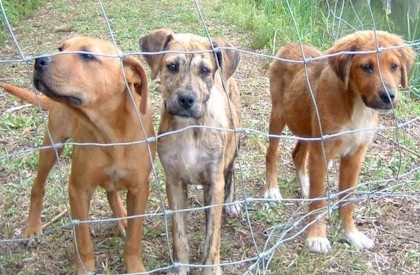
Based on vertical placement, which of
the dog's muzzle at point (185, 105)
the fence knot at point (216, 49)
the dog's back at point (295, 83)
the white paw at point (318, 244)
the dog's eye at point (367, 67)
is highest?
the fence knot at point (216, 49)

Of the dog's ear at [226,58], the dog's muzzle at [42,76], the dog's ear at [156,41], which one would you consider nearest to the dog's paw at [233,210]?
the dog's ear at [226,58]

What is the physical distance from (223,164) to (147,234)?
0.82 metres

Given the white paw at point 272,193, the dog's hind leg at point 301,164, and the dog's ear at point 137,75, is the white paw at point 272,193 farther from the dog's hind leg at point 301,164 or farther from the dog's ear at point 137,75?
the dog's ear at point 137,75

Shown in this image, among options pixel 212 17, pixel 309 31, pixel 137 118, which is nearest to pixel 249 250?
pixel 137 118

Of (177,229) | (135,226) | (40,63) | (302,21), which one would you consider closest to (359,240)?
(177,229)

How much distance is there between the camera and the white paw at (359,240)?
178 inches

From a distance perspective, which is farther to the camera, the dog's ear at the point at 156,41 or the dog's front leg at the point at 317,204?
the dog's front leg at the point at 317,204

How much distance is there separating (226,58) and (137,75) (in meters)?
0.62

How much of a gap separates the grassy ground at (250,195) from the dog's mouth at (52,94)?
39cm

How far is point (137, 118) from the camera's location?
3.76 metres

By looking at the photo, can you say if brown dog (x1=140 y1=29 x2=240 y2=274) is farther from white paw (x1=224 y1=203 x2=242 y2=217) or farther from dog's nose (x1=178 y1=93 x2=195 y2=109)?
white paw (x1=224 y1=203 x2=242 y2=217)

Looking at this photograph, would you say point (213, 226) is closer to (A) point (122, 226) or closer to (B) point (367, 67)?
(A) point (122, 226)

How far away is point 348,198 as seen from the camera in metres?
4.59

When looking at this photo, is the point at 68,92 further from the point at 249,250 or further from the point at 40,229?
the point at 249,250
